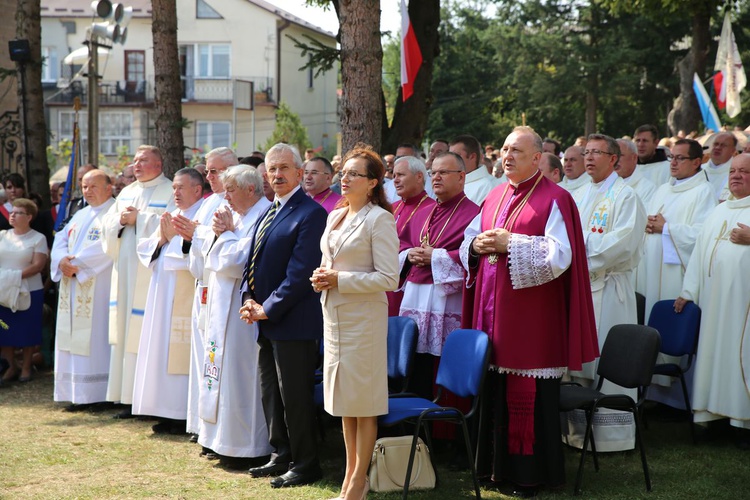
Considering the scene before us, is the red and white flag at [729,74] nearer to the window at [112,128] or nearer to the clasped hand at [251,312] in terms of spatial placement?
the clasped hand at [251,312]

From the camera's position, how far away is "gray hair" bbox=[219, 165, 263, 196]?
22.1 ft

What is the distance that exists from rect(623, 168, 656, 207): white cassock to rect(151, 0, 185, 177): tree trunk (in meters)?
5.44

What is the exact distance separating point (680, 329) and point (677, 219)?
4.24 feet

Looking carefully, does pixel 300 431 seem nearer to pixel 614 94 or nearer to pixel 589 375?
pixel 589 375

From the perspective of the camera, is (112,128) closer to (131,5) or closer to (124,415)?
(131,5)

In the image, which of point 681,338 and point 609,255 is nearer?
point 609,255

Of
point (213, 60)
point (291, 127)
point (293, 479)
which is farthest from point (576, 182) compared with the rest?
point (213, 60)

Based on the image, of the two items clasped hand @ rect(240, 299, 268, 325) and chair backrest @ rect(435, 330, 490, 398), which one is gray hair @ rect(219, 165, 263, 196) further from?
chair backrest @ rect(435, 330, 490, 398)

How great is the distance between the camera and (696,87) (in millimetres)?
16609

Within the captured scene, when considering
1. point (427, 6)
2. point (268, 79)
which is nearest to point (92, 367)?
point (427, 6)

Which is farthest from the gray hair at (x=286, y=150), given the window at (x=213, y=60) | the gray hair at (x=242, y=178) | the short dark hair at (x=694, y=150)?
the window at (x=213, y=60)

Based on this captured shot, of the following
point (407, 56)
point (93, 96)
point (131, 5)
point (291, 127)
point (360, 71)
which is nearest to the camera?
point (360, 71)

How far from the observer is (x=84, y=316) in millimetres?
8859

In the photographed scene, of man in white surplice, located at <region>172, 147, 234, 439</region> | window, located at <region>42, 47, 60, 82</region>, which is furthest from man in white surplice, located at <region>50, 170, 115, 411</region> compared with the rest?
window, located at <region>42, 47, 60, 82</region>
